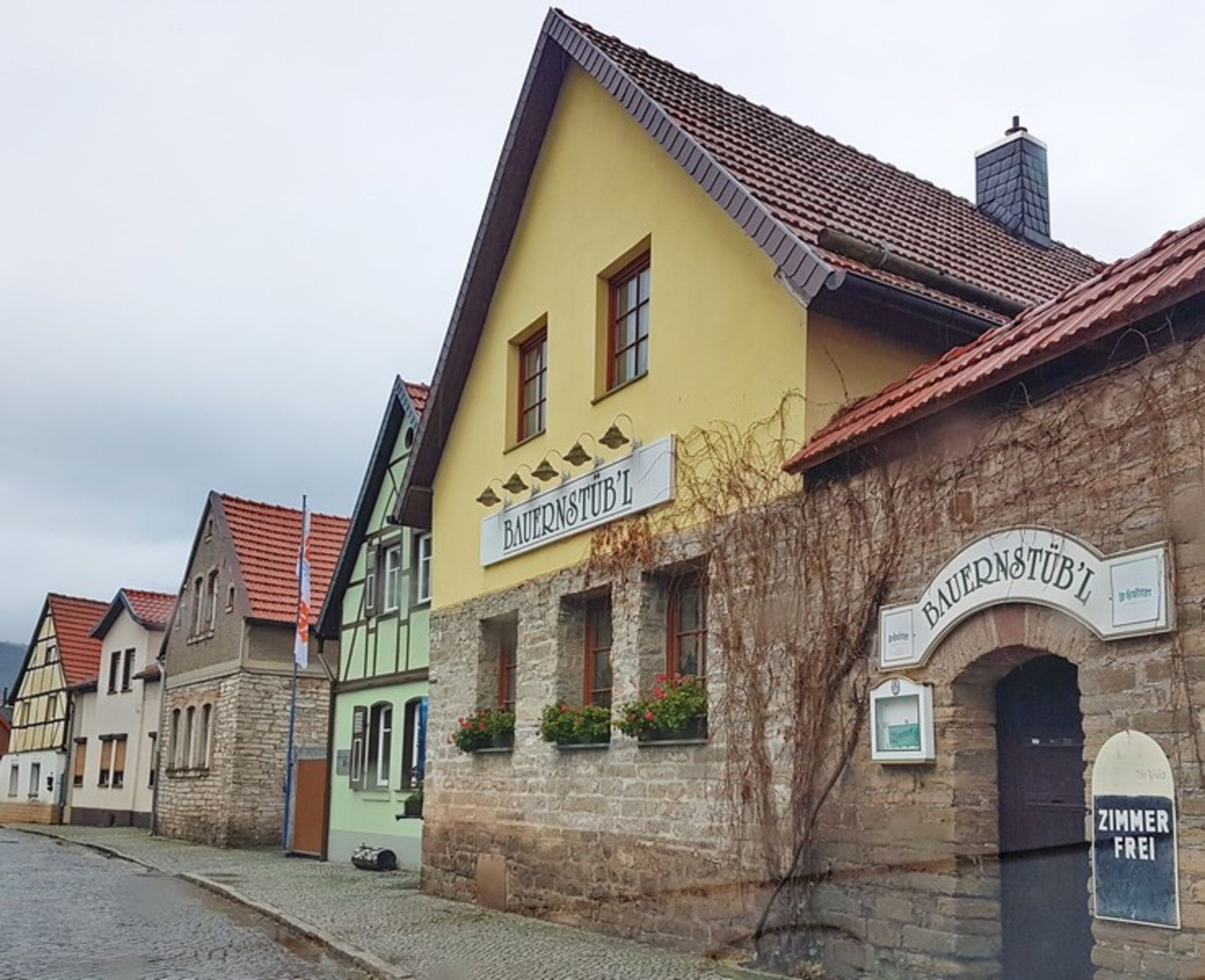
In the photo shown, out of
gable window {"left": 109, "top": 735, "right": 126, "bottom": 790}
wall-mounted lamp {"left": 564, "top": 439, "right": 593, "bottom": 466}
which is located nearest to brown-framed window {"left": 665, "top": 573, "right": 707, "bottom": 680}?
wall-mounted lamp {"left": 564, "top": 439, "right": 593, "bottom": 466}

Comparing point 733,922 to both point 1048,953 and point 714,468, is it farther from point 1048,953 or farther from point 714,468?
point 714,468

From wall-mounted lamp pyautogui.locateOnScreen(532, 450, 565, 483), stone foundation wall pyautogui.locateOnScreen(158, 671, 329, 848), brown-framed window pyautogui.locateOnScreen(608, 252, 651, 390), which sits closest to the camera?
brown-framed window pyautogui.locateOnScreen(608, 252, 651, 390)

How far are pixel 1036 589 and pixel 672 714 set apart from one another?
392 cm

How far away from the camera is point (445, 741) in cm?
1559

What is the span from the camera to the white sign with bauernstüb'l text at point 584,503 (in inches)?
464

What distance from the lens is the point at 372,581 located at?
71.0 ft

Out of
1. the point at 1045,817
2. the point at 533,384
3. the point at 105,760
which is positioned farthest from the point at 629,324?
the point at 105,760

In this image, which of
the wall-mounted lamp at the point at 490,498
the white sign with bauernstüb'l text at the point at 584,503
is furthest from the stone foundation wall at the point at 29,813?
the white sign with bauernstüb'l text at the point at 584,503

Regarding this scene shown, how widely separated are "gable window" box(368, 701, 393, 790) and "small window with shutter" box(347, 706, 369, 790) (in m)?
0.11

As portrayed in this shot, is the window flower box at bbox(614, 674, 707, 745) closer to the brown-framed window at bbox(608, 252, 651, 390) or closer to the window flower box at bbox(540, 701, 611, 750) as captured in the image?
the window flower box at bbox(540, 701, 611, 750)

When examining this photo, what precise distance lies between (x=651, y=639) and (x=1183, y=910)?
5721 millimetres

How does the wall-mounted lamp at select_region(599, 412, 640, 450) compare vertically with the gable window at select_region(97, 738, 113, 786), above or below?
above

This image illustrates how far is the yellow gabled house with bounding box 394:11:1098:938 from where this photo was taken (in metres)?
10.5

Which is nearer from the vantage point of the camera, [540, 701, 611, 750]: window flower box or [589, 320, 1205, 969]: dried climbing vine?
[589, 320, 1205, 969]: dried climbing vine
